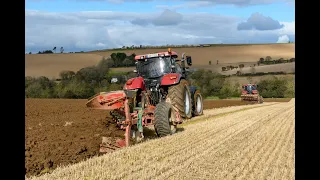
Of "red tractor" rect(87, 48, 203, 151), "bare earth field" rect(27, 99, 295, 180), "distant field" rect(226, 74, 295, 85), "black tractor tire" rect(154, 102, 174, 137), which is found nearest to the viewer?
"bare earth field" rect(27, 99, 295, 180)

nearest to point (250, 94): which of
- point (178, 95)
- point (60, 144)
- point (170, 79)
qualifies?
point (178, 95)

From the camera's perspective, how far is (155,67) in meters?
12.9

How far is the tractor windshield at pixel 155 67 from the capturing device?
12867 mm

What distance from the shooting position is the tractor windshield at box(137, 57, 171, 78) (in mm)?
12867

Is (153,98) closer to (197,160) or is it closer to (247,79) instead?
(197,160)

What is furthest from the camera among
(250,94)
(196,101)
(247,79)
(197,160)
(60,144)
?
(247,79)

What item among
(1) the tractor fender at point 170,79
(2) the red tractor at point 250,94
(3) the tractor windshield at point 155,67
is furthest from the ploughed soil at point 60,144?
(2) the red tractor at point 250,94

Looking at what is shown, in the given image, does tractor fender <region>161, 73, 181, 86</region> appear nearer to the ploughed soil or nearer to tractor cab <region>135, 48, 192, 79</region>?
tractor cab <region>135, 48, 192, 79</region>

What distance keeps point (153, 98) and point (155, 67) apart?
1.05 m

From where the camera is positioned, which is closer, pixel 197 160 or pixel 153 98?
pixel 197 160

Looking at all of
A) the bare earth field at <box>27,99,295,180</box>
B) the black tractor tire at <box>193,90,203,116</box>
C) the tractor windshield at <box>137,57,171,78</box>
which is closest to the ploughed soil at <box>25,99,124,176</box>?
the bare earth field at <box>27,99,295,180</box>
